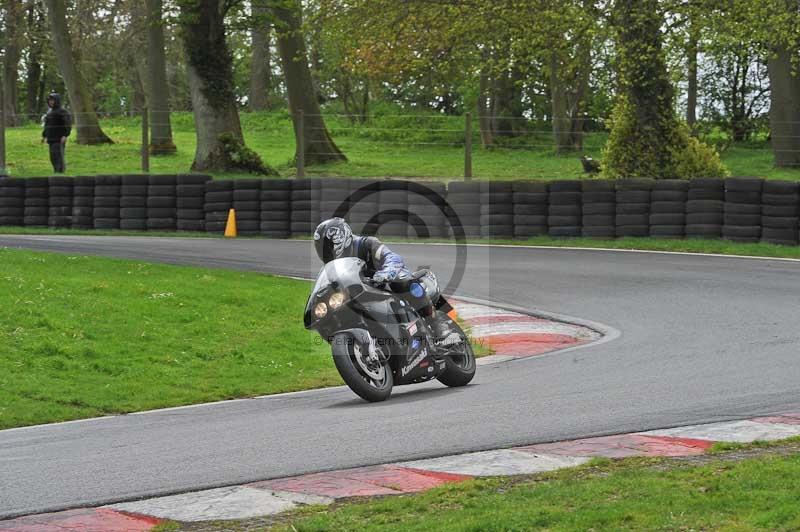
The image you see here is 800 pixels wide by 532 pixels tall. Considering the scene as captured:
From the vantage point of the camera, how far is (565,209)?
20766mm

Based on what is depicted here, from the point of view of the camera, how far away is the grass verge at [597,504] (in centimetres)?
516

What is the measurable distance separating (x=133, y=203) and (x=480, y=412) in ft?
52.6

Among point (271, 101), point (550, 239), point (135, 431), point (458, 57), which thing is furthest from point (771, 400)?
point (271, 101)

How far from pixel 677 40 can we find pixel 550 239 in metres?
5.17

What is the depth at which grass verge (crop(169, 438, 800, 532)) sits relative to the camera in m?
5.16

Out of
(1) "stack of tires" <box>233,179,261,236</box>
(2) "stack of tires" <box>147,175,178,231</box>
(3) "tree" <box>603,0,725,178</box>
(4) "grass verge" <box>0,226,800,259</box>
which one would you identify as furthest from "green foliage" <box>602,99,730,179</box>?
(2) "stack of tires" <box>147,175,178,231</box>

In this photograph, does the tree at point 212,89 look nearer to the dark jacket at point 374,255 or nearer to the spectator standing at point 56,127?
the spectator standing at point 56,127

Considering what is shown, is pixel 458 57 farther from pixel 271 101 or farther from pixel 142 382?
pixel 271 101

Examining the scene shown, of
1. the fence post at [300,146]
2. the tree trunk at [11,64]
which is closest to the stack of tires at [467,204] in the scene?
the fence post at [300,146]

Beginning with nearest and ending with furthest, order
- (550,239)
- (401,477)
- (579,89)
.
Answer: (401,477) → (550,239) → (579,89)

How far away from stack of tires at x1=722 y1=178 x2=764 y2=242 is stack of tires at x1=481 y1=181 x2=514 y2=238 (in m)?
3.52

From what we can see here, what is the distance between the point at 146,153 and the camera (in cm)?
2639

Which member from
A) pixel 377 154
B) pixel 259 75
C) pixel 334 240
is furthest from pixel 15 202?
pixel 259 75

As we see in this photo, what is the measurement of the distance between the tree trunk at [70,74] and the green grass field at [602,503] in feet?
106
